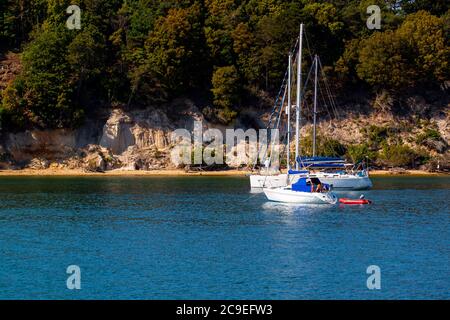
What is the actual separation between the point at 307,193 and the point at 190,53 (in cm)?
4632

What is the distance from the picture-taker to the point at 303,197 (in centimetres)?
6053

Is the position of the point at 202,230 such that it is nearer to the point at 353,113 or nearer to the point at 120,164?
the point at 120,164

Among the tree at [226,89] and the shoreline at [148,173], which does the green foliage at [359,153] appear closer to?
the shoreline at [148,173]

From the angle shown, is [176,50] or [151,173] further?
[176,50]

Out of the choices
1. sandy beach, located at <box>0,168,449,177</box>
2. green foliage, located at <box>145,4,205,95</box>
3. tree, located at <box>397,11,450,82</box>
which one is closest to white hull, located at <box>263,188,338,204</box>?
sandy beach, located at <box>0,168,449,177</box>

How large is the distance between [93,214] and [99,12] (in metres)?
57.6

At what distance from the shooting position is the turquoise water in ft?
108

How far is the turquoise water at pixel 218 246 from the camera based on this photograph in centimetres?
3278

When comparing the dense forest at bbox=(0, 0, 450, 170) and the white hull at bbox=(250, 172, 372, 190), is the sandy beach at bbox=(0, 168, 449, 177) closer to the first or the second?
the dense forest at bbox=(0, 0, 450, 170)

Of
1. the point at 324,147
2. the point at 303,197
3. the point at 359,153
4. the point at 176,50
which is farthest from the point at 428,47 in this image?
the point at 303,197

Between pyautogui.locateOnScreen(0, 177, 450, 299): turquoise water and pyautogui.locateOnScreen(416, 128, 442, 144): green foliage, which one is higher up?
pyautogui.locateOnScreen(416, 128, 442, 144): green foliage

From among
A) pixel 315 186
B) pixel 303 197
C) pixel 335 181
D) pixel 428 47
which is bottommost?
pixel 303 197

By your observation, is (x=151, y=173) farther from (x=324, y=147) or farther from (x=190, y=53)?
(x=324, y=147)

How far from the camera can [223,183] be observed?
85625 mm
